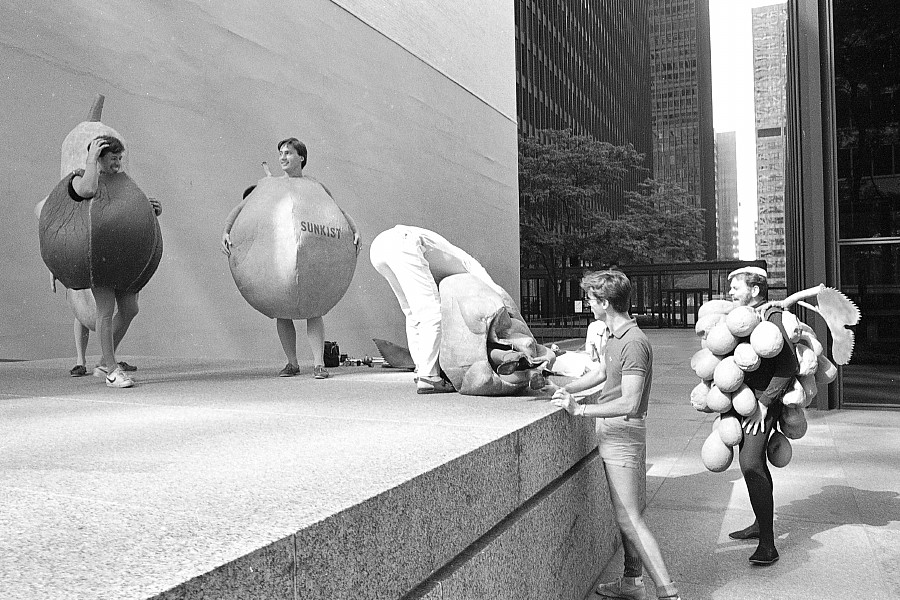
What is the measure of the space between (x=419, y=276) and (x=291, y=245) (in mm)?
1150

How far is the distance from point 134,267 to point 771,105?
43353 millimetres

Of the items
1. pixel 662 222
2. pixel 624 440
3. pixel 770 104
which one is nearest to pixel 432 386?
pixel 624 440

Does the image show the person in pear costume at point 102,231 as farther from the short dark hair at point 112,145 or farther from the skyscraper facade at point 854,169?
the skyscraper facade at point 854,169

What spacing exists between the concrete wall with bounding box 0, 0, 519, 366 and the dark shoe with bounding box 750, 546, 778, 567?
465 cm

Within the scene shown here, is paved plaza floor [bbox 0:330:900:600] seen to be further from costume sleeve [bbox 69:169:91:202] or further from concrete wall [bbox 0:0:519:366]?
concrete wall [bbox 0:0:519:366]

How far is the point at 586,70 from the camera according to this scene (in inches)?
2395

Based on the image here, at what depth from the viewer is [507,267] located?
2298cm

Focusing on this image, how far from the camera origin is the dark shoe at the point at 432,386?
16.1 feet

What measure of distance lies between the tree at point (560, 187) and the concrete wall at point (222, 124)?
12.7 metres

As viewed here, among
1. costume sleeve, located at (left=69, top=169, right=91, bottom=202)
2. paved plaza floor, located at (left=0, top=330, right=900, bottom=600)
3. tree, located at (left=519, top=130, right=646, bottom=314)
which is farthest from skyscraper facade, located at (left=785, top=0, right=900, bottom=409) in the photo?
tree, located at (left=519, top=130, right=646, bottom=314)

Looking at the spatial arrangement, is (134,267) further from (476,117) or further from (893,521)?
(476,117)

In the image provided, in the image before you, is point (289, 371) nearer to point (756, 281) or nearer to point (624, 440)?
point (624, 440)

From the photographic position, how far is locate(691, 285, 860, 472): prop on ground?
4.68 metres

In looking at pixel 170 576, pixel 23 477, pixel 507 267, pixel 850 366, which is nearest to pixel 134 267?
pixel 23 477
